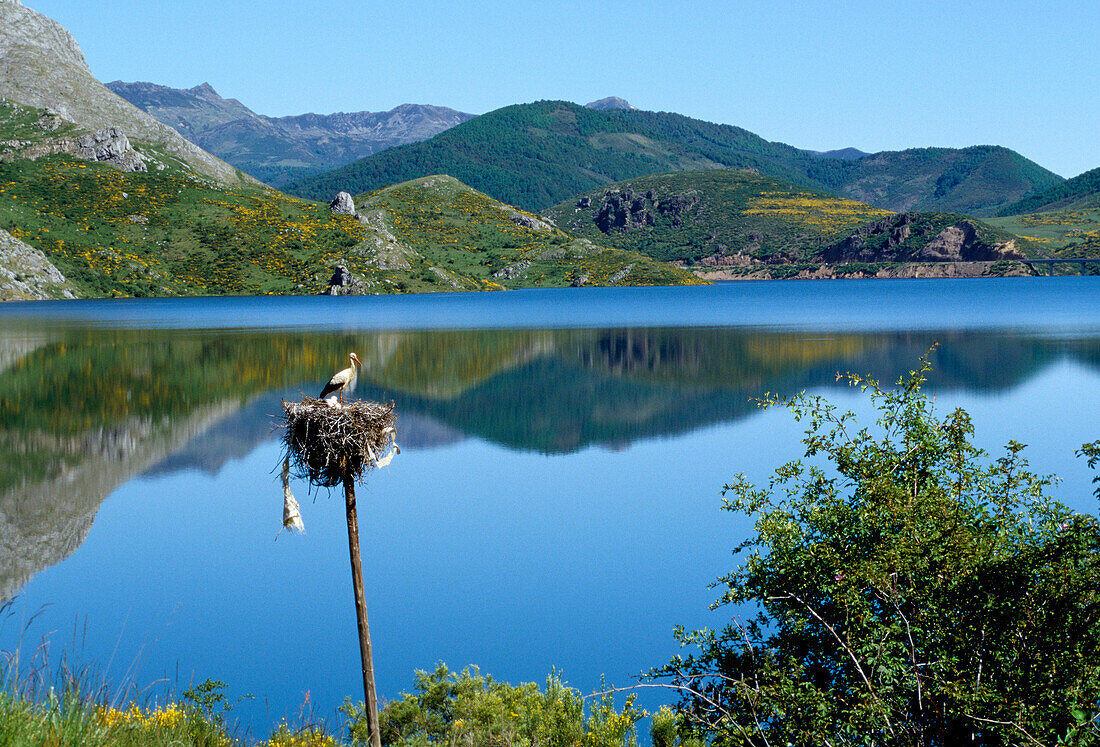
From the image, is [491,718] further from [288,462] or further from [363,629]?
[288,462]

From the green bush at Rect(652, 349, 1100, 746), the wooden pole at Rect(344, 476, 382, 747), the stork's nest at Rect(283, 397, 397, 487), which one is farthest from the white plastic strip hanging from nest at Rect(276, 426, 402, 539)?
the green bush at Rect(652, 349, 1100, 746)

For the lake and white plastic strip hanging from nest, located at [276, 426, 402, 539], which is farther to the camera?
the lake

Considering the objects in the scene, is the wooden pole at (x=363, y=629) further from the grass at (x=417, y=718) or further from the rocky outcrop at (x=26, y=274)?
the rocky outcrop at (x=26, y=274)

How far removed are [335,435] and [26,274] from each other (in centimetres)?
19146

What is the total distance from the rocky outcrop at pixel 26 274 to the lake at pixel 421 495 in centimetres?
10877

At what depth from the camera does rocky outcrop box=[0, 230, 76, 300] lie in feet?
545

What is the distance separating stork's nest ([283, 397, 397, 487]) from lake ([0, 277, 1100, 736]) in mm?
2362

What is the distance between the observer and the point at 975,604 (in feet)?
32.9

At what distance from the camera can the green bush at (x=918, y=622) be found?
29.4ft

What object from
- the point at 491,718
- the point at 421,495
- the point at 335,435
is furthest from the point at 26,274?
the point at 335,435

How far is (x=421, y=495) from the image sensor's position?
1198 inches

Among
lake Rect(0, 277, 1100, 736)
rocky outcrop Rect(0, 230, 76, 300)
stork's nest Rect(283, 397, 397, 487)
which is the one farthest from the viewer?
rocky outcrop Rect(0, 230, 76, 300)

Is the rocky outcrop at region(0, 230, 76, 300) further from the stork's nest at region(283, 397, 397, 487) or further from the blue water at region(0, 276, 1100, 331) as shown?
the stork's nest at region(283, 397, 397, 487)

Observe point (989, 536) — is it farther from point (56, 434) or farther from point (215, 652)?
point (56, 434)
